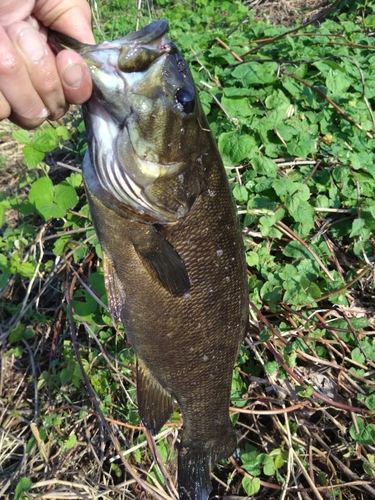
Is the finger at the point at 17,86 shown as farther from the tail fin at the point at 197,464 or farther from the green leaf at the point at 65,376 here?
the green leaf at the point at 65,376

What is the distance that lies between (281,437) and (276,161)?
5.42 feet

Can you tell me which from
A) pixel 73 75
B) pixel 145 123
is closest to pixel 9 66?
pixel 73 75

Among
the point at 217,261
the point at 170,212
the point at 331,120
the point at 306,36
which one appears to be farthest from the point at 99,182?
the point at 306,36

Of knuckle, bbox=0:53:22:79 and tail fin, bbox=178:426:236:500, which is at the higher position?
knuckle, bbox=0:53:22:79

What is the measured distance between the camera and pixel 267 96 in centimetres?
303

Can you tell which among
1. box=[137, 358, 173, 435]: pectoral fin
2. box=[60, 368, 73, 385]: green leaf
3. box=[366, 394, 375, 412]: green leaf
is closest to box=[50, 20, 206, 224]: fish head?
box=[137, 358, 173, 435]: pectoral fin

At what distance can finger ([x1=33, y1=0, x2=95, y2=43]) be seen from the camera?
1.42 m

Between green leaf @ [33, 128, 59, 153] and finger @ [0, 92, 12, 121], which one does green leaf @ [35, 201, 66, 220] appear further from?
finger @ [0, 92, 12, 121]

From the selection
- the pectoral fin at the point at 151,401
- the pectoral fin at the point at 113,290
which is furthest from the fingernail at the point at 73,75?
the pectoral fin at the point at 151,401

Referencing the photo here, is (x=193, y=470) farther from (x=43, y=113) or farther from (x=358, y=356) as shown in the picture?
(x=43, y=113)

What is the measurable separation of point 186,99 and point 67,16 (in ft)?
1.62

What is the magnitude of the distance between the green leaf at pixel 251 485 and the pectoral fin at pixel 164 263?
4.07ft

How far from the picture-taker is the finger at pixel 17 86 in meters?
1.13

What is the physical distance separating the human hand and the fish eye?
30cm
